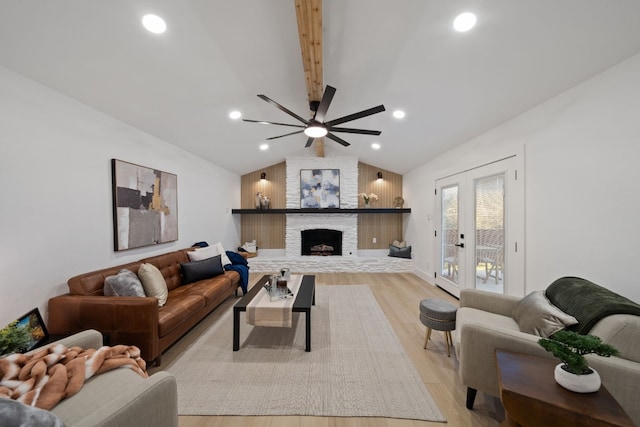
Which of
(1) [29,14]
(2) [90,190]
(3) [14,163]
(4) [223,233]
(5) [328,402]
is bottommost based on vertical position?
(5) [328,402]

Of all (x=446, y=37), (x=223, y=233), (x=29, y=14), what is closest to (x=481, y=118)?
(x=446, y=37)

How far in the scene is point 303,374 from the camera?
2.05 m

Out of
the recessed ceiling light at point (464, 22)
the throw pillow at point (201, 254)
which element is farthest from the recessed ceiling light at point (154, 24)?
the throw pillow at point (201, 254)

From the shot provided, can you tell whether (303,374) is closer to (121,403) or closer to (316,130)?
(121,403)

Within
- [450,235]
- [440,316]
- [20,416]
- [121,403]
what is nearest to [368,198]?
[450,235]

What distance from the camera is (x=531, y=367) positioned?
51.4 inches

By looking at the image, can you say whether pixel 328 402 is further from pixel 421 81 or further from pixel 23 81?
pixel 23 81

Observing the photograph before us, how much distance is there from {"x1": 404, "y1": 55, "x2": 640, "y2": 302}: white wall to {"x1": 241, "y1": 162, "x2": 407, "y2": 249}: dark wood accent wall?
147 inches

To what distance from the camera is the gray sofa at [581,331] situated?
1248 mm

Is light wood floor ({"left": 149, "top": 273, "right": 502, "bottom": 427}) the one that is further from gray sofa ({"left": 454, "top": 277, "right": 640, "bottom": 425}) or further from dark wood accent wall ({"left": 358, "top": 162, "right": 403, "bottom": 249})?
dark wood accent wall ({"left": 358, "top": 162, "right": 403, "bottom": 249})

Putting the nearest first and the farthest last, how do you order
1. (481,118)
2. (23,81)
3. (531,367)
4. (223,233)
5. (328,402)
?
(531,367), (328,402), (23,81), (481,118), (223,233)

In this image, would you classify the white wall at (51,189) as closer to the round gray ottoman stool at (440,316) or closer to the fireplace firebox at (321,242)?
the round gray ottoman stool at (440,316)

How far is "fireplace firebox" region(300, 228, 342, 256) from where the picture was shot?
6461 mm

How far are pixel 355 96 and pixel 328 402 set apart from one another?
3.20 metres
